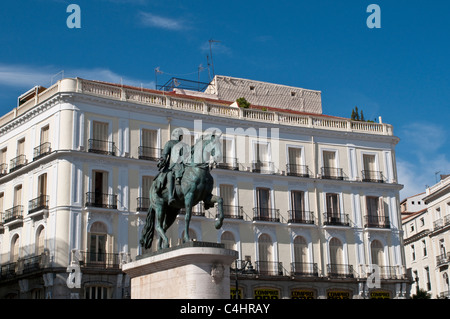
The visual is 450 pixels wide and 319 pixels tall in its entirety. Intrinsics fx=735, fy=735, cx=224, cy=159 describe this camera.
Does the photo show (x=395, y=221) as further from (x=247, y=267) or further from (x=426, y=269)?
(x=426, y=269)

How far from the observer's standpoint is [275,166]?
46.6m

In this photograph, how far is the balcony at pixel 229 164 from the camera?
44906mm

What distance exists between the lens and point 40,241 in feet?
134

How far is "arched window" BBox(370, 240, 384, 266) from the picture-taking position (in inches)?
1881

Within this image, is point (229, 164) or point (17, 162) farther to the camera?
point (229, 164)

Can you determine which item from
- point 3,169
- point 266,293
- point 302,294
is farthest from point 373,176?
point 3,169

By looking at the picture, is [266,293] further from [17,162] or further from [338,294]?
[17,162]

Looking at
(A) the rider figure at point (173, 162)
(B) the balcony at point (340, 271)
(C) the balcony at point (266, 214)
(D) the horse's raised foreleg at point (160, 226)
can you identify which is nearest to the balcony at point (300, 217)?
(C) the balcony at point (266, 214)

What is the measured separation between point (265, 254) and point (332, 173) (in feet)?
24.6

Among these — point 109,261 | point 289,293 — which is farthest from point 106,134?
point 289,293

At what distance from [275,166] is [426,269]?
25125mm

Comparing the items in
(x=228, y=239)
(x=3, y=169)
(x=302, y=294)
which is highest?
(x=3, y=169)

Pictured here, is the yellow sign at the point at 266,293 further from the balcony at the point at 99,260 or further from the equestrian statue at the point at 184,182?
the equestrian statue at the point at 184,182

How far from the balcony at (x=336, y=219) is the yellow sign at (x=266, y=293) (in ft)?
18.9
